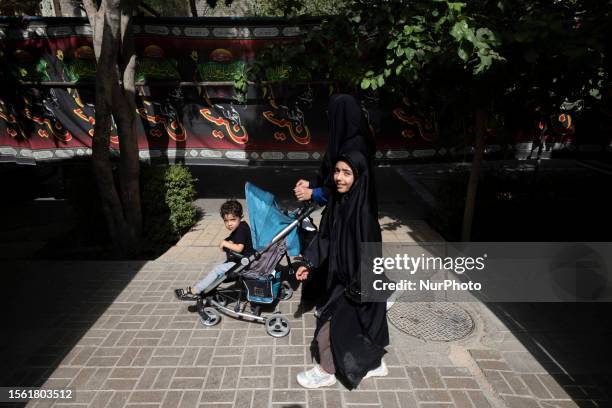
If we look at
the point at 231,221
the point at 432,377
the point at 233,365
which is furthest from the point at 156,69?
the point at 432,377

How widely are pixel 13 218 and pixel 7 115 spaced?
220 cm

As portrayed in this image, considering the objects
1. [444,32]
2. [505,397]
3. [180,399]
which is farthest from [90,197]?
[505,397]

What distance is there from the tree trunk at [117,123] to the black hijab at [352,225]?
13.1 ft

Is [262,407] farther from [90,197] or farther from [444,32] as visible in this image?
[90,197]

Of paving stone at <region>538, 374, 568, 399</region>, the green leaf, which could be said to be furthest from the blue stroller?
paving stone at <region>538, 374, 568, 399</region>

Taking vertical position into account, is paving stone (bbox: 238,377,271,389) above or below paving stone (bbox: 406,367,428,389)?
below

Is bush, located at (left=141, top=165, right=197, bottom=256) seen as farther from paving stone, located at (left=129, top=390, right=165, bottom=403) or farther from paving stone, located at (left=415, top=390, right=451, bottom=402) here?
paving stone, located at (left=415, top=390, right=451, bottom=402)

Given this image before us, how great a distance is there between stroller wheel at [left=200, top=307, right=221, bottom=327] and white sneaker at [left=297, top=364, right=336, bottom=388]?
130 cm

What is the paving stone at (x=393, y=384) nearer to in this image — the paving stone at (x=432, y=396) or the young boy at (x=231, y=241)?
the paving stone at (x=432, y=396)

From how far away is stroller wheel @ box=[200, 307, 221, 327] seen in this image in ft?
13.8

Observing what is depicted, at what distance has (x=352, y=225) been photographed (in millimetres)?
3115

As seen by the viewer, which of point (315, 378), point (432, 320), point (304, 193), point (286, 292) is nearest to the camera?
point (315, 378)

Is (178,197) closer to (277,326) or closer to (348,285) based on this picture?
(277,326)

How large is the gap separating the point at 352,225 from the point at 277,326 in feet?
5.43
